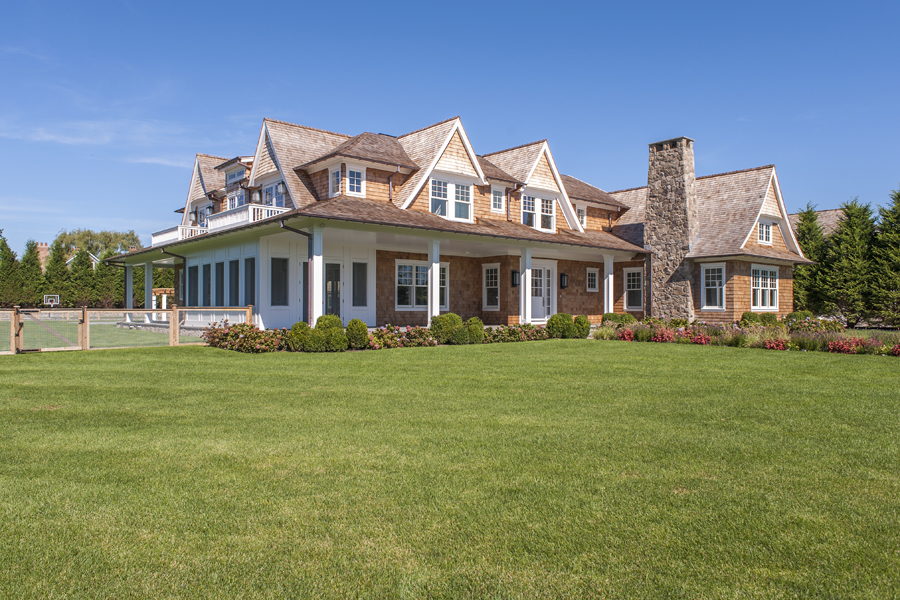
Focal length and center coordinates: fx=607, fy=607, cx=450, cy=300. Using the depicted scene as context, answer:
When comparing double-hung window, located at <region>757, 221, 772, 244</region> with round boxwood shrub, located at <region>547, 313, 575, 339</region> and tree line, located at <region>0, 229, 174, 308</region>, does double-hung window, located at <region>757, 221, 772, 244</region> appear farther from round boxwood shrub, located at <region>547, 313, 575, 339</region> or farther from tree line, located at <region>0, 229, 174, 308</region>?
tree line, located at <region>0, 229, 174, 308</region>

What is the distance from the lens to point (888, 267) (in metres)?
26.9

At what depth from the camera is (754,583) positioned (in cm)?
321

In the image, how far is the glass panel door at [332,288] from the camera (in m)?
21.1

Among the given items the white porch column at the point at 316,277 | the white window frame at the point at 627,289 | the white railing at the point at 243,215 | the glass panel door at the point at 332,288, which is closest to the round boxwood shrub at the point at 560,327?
the glass panel door at the point at 332,288

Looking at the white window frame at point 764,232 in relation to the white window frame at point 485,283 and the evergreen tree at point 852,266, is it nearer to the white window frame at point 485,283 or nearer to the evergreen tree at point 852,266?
the evergreen tree at point 852,266

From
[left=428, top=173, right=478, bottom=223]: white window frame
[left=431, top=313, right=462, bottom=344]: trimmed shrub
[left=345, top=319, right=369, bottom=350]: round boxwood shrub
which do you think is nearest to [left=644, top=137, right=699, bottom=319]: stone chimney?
[left=428, top=173, right=478, bottom=223]: white window frame

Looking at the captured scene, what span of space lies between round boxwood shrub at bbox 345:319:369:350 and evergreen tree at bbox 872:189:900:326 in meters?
23.9

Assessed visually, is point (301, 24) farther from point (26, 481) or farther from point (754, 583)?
point (754, 583)

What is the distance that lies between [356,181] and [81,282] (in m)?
31.6

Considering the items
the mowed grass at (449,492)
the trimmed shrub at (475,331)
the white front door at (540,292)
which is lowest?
the mowed grass at (449,492)

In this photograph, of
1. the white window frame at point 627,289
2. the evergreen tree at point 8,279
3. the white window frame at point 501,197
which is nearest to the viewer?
the white window frame at point 501,197

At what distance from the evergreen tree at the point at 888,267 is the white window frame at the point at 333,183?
23.9 metres

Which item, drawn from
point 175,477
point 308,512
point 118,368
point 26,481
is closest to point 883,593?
point 308,512

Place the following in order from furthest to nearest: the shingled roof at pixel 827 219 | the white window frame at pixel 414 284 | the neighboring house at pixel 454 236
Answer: the shingled roof at pixel 827 219, the white window frame at pixel 414 284, the neighboring house at pixel 454 236
